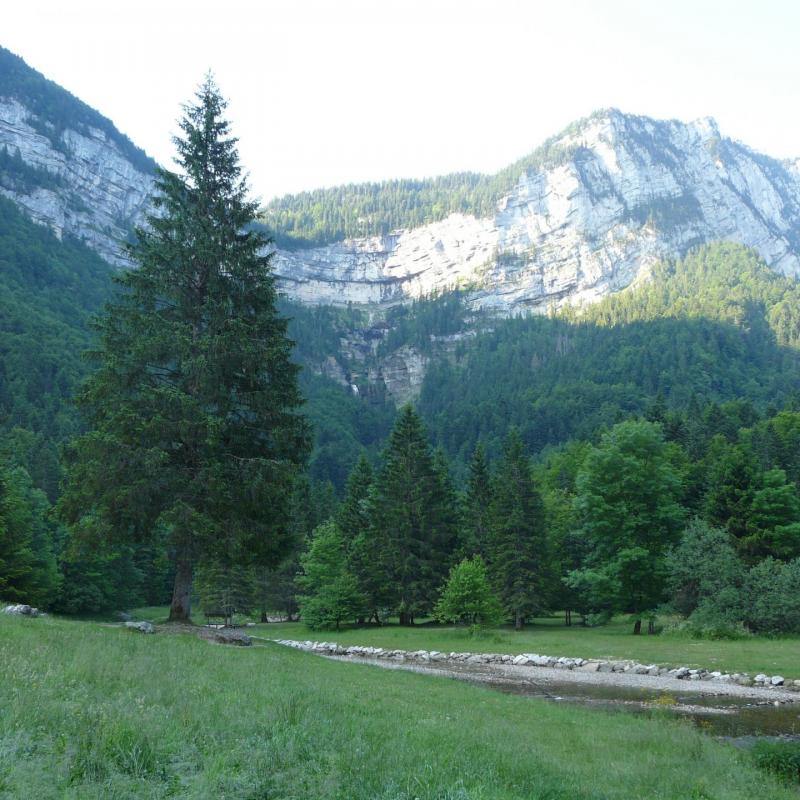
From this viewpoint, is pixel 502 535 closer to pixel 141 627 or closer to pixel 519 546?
pixel 519 546

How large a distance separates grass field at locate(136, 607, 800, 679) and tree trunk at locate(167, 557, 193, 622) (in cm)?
1688

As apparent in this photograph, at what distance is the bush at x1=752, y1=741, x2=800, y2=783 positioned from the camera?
10047mm

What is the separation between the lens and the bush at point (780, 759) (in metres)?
10.0

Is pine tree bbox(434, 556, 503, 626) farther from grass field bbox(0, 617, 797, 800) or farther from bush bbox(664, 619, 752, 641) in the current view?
grass field bbox(0, 617, 797, 800)

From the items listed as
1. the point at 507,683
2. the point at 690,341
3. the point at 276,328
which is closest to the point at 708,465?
the point at 507,683

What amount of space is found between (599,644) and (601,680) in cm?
942

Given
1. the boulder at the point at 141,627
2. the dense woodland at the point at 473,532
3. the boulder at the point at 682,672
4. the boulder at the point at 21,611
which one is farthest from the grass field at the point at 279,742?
the boulder at the point at 682,672

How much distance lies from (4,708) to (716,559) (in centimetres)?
3358

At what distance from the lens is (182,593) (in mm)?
20219

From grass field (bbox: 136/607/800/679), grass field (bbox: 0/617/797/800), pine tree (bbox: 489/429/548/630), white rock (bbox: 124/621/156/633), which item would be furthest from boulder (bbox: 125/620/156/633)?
pine tree (bbox: 489/429/548/630)

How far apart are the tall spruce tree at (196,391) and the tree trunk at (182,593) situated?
0.15 feet

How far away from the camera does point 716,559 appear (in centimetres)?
3250

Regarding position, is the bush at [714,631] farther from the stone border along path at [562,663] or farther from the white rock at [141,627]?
the white rock at [141,627]

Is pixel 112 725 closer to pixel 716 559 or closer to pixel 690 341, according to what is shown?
pixel 716 559
